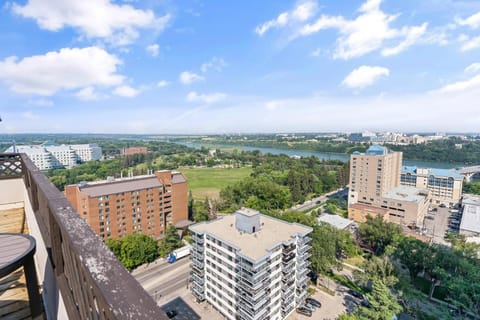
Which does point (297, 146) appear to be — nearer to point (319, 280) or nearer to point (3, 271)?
point (319, 280)

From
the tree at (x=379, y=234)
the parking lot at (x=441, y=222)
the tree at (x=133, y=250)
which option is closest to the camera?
the tree at (x=133, y=250)

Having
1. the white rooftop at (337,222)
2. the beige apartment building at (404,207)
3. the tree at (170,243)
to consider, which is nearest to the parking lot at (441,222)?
the beige apartment building at (404,207)

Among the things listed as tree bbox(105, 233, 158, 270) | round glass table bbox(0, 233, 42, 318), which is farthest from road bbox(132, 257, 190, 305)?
round glass table bbox(0, 233, 42, 318)

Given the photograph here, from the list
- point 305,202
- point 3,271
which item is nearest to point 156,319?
point 3,271

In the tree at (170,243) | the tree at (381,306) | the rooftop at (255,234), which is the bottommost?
the tree at (170,243)

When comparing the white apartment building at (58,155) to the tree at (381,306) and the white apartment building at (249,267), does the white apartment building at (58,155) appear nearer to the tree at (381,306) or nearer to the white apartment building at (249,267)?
the white apartment building at (249,267)

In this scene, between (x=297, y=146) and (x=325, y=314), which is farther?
(x=297, y=146)
